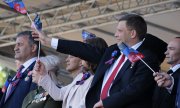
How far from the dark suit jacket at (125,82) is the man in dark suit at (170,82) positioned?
14 centimetres

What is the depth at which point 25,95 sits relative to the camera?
4.31 meters

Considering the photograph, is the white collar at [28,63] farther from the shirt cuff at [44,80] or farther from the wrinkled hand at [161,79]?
the wrinkled hand at [161,79]

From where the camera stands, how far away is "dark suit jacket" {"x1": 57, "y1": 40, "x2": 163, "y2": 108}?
328 centimetres

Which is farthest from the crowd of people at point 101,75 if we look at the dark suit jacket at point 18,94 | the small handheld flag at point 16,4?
the small handheld flag at point 16,4

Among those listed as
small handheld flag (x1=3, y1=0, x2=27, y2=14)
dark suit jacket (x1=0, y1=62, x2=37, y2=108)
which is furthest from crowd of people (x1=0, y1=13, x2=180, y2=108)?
small handheld flag (x1=3, y1=0, x2=27, y2=14)

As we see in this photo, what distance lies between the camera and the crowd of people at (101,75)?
3340mm

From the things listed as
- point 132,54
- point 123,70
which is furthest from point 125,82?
point 132,54

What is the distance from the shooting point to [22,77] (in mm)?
4387

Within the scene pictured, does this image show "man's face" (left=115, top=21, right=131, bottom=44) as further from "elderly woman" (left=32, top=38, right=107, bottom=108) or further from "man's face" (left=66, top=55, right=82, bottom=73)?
"man's face" (left=66, top=55, right=82, bottom=73)

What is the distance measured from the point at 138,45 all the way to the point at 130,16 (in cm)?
Result: 21

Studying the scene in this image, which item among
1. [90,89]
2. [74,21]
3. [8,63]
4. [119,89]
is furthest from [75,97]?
[8,63]

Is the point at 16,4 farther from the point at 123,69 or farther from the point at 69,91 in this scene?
the point at 123,69

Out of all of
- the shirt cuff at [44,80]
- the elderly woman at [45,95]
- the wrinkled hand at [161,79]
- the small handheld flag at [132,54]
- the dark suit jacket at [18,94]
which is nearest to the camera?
the wrinkled hand at [161,79]

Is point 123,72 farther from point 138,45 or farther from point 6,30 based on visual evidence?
point 6,30
